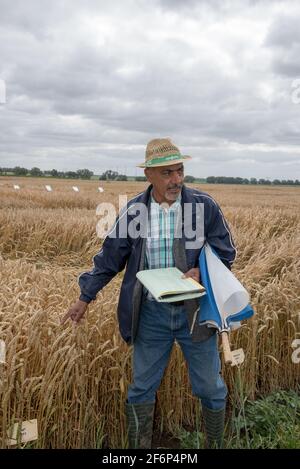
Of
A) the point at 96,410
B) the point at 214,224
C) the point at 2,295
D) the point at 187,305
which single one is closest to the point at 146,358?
the point at 187,305

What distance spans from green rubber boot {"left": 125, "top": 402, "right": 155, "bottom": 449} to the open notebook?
836mm

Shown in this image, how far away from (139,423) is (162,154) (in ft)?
5.32

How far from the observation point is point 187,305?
266 cm

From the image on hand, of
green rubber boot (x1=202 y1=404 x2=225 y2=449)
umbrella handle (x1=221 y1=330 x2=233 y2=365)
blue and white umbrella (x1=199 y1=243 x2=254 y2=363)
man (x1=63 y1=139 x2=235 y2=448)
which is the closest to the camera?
umbrella handle (x1=221 y1=330 x2=233 y2=365)

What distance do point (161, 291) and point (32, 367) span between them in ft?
3.42

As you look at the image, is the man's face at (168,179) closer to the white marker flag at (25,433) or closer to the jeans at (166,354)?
the jeans at (166,354)

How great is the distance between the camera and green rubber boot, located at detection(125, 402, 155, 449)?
9.41 ft

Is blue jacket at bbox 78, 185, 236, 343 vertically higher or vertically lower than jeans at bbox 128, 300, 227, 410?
higher

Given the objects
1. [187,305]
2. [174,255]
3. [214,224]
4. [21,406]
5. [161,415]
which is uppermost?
[214,224]

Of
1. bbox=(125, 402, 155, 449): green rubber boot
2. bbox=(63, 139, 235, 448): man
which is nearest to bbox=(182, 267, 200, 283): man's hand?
bbox=(63, 139, 235, 448): man

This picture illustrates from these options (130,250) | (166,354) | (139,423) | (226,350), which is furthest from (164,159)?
(139,423)

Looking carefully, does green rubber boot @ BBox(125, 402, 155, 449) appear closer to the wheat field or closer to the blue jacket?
the wheat field

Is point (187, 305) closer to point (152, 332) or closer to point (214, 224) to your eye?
point (152, 332)

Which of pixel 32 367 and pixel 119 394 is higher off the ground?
pixel 32 367
